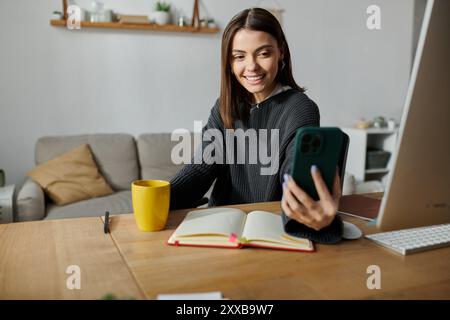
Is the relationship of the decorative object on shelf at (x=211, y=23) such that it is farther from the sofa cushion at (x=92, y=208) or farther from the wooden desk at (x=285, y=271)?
the wooden desk at (x=285, y=271)

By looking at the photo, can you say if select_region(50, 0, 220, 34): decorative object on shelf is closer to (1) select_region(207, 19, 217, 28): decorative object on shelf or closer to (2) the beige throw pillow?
(1) select_region(207, 19, 217, 28): decorative object on shelf

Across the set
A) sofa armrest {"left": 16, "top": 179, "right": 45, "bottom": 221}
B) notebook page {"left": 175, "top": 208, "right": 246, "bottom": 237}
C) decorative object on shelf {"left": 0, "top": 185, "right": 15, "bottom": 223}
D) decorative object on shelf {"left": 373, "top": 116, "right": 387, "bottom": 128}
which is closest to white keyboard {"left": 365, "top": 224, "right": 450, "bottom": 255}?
notebook page {"left": 175, "top": 208, "right": 246, "bottom": 237}

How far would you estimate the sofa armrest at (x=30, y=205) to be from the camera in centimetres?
234

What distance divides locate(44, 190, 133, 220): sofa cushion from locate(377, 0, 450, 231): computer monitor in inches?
76.6

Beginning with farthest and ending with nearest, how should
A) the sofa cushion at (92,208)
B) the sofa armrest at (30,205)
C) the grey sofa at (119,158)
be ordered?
1. the grey sofa at (119,158)
2. the sofa cushion at (92,208)
3. the sofa armrest at (30,205)

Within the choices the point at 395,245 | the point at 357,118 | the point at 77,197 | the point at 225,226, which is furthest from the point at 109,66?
the point at 395,245

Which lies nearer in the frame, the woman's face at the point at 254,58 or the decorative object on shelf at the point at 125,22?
the woman's face at the point at 254,58

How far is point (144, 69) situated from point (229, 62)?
1921 millimetres

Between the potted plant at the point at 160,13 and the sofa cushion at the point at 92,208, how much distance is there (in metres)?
1.28

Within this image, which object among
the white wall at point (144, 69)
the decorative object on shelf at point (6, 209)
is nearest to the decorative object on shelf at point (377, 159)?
the white wall at point (144, 69)

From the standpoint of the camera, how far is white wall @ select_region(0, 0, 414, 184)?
2.92 m

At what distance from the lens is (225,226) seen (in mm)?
962

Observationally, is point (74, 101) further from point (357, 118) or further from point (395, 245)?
point (395, 245)

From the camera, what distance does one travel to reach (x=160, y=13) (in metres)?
3.08
